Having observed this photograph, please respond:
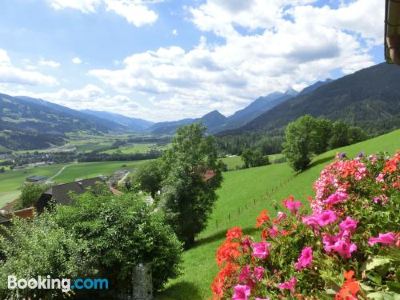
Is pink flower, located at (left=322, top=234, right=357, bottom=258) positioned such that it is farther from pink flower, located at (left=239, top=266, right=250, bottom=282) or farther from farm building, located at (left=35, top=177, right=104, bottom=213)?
farm building, located at (left=35, top=177, right=104, bottom=213)

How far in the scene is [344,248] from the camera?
3.88 m

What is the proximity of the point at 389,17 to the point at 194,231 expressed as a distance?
31097mm

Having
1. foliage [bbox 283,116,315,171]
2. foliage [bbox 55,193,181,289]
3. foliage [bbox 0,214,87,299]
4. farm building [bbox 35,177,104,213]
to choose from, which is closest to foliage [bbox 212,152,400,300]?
foliage [bbox 0,214,87,299]

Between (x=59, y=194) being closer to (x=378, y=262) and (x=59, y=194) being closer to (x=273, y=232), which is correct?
(x=273, y=232)

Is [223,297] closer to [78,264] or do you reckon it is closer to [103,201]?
[78,264]

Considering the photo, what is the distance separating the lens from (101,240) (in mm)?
15227

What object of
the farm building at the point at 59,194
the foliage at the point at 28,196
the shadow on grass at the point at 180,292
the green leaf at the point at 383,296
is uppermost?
the green leaf at the point at 383,296

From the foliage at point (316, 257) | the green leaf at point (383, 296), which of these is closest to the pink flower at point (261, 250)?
the foliage at point (316, 257)

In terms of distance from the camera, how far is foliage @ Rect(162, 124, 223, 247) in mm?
33469

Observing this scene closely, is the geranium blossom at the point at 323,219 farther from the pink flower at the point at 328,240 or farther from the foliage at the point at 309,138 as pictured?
→ the foliage at the point at 309,138

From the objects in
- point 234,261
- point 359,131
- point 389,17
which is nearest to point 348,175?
point 389,17

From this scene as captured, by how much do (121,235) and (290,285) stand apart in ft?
41.0

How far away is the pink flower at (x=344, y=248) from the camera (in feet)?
12.6

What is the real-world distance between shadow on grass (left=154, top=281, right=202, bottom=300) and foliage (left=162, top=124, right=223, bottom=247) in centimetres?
1518
